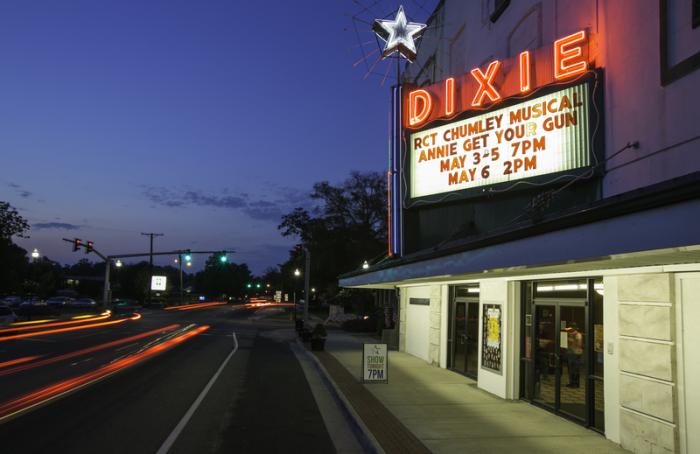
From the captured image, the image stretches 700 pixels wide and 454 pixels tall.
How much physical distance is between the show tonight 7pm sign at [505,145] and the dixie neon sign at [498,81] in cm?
39

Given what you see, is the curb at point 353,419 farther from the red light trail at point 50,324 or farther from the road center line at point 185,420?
the red light trail at point 50,324

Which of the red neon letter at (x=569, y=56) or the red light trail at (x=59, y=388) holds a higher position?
the red neon letter at (x=569, y=56)

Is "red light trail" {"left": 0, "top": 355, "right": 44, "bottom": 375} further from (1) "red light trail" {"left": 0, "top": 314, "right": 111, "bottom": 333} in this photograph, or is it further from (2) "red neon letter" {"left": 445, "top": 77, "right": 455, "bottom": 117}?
(2) "red neon letter" {"left": 445, "top": 77, "right": 455, "bottom": 117}

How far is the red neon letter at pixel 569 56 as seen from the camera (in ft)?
39.7

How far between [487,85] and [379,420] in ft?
29.8

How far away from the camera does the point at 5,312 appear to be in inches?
1179

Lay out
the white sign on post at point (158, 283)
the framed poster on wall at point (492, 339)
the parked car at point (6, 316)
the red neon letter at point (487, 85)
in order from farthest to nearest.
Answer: the white sign on post at point (158, 283), the parked car at point (6, 316), the red neon letter at point (487, 85), the framed poster on wall at point (492, 339)

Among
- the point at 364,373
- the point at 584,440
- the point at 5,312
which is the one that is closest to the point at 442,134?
the point at 364,373

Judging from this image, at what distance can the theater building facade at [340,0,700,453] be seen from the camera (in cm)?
746

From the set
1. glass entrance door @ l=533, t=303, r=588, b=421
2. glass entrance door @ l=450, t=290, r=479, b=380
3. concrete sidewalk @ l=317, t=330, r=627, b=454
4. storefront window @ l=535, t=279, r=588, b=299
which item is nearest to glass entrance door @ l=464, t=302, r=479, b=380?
glass entrance door @ l=450, t=290, r=479, b=380

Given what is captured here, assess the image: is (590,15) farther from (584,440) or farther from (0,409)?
(0,409)

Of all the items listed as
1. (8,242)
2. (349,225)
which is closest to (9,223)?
(8,242)

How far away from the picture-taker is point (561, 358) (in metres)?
11.1

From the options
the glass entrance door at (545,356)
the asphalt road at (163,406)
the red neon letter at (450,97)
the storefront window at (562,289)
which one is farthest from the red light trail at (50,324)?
the storefront window at (562,289)
